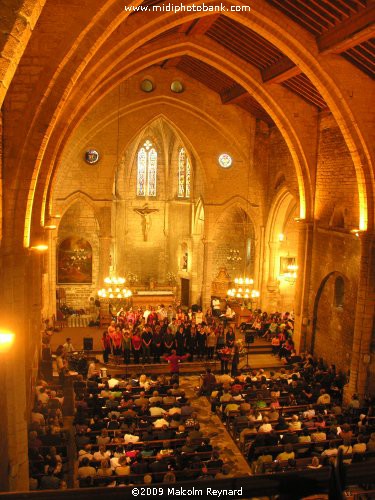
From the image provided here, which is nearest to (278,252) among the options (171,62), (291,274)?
(291,274)

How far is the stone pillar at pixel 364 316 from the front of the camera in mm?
15336

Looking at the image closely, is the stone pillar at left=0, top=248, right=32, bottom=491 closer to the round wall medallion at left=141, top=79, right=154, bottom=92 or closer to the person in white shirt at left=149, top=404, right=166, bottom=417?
the person in white shirt at left=149, top=404, right=166, bottom=417

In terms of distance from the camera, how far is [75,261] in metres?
26.7

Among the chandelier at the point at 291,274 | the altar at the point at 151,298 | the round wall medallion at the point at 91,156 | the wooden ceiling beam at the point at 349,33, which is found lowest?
the altar at the point at 151,298

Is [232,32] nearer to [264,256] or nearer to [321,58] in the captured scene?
[321,58]

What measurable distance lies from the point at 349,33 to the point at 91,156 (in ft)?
47.9

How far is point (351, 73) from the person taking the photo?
14.8 meters

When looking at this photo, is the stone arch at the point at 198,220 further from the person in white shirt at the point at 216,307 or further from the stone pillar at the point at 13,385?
the stone pillar at the point at 13,385

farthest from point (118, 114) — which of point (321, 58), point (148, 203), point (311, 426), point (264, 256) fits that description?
point (311, 426)

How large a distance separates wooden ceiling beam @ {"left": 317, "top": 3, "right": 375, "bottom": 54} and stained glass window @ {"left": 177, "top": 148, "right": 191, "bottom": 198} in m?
16.3

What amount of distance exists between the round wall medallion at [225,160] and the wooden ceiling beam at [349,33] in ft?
38.0

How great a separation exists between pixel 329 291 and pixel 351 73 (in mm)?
7691

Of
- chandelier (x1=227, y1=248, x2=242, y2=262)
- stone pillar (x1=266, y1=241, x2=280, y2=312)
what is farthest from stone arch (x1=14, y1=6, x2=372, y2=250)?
chandelier (x1=227, y1=248, x2=242, y2=262)

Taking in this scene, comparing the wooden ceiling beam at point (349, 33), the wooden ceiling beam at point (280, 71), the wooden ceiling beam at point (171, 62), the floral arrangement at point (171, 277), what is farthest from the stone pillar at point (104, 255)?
the wooden ceiling beam at point (349, 33)
